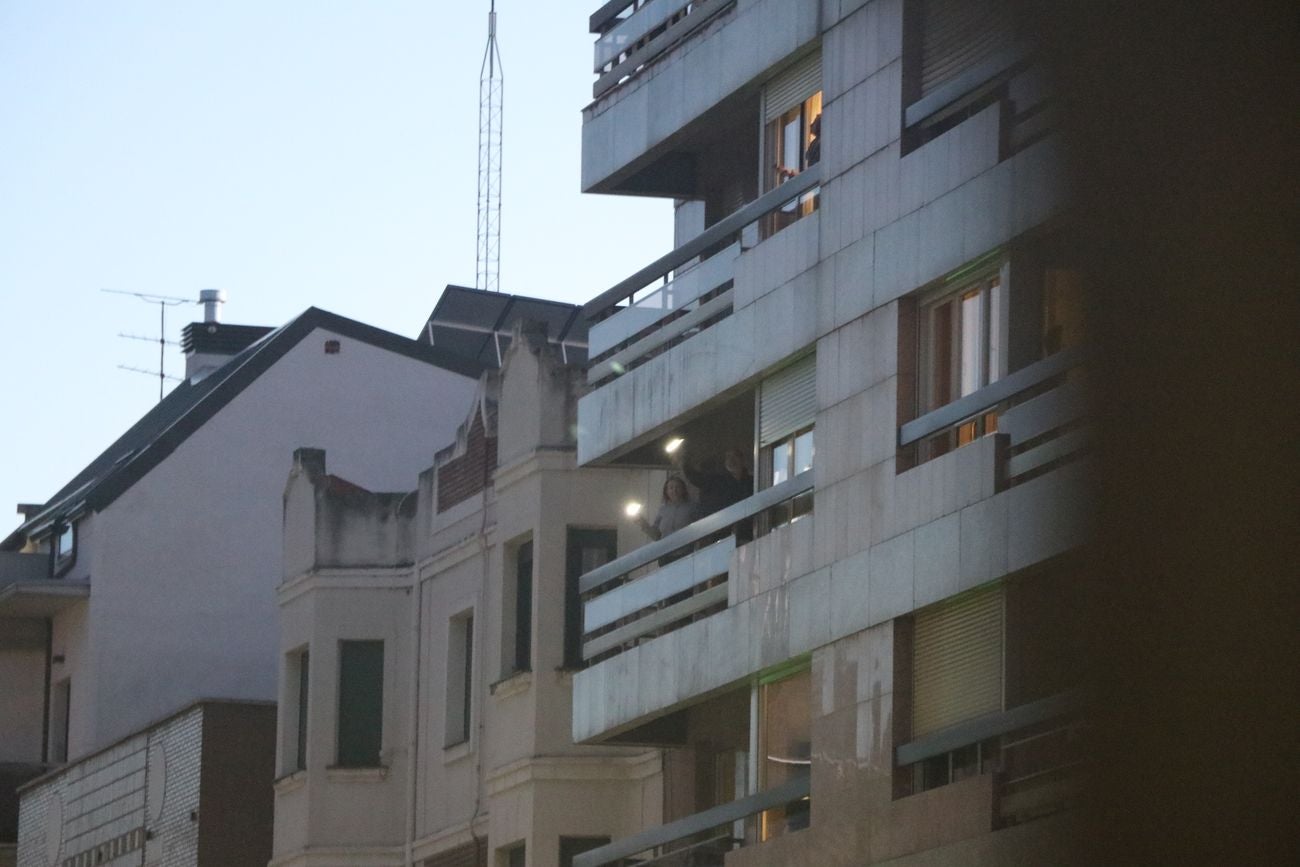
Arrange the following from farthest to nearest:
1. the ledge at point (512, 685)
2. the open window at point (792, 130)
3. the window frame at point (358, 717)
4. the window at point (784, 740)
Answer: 1. the window frame at point (358, 717)
2. the ledge at point (512, 685)
3. the open window at point (792, 130)
4. the window at point (784, 740)

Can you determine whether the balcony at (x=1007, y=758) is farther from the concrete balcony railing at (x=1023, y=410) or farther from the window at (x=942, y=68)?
the window at (x=942, y=68)

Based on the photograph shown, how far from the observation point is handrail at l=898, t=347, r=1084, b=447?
17.5 m

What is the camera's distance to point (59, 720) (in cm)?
4616

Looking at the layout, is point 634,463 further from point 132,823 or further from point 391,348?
point 391,348

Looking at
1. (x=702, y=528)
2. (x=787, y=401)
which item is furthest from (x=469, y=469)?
(x=787, y=401)

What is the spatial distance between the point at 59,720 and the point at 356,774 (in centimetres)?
1499

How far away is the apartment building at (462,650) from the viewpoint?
27.3 m

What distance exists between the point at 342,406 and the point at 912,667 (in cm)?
2563

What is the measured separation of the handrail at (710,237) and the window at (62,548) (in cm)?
2052

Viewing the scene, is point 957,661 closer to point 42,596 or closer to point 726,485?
point 726,485

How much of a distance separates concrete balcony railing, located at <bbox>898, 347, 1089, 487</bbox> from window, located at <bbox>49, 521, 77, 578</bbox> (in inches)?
1111

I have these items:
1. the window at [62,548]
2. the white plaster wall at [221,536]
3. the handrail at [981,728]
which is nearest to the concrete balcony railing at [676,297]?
the handrail at [981,728]

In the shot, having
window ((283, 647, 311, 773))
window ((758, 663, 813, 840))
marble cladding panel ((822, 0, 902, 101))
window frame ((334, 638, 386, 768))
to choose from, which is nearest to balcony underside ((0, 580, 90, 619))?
window ((283, 647, 311, 773))

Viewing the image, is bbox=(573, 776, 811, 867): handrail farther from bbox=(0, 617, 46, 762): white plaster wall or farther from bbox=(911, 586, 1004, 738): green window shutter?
bbox=(0, 617, 46, 762): white plaster wall
